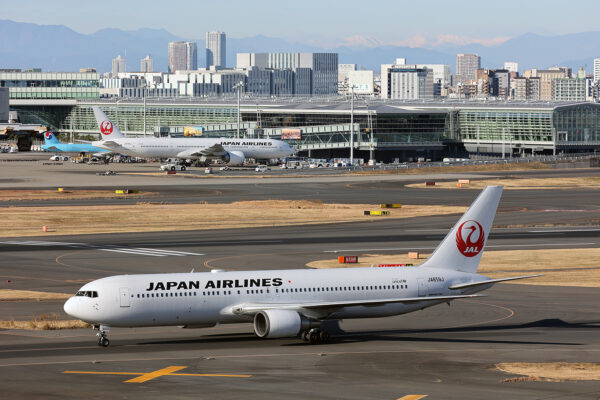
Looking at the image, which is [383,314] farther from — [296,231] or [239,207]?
[239,207]

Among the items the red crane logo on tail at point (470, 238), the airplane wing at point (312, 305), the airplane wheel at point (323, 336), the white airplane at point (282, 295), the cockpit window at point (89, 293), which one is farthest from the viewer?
the red crane logo on tail at point (470, 238)

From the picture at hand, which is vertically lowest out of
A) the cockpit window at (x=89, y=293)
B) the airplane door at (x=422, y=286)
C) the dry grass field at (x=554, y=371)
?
the dry grass field at (x=554, y=371)

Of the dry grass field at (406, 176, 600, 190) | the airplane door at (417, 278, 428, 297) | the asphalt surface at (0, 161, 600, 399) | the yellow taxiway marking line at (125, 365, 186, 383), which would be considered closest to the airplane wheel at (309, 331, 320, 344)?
the asphalt surface at (0, 161, 600, 399)

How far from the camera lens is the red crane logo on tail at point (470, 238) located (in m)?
54.6

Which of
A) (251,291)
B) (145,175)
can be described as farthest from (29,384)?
(145,175)

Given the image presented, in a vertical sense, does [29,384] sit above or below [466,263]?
below

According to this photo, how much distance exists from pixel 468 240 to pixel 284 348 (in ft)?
42.6

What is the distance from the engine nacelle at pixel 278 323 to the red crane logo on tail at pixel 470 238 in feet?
36.3

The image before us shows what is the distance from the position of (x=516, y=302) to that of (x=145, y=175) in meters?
136

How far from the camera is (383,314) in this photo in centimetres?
5159

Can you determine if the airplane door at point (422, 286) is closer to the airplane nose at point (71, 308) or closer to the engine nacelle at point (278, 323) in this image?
the engine nacelle at point (278, 323)

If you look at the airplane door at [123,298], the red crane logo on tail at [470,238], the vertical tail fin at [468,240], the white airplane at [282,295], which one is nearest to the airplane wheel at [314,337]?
the white airplane at [282,295]

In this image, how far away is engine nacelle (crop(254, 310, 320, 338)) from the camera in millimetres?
47938

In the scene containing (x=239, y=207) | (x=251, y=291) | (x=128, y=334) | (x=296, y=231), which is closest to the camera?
(x=251, y=291)
